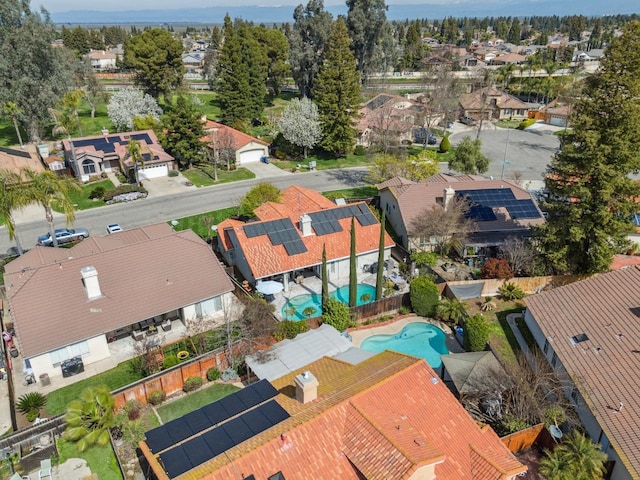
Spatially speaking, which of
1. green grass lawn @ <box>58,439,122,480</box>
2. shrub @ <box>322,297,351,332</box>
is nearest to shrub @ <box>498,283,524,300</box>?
shrub @ <box>322,297,351,332</box>

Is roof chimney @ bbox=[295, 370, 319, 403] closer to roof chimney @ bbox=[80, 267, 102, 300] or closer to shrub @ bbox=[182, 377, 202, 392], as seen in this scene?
shrub @ bbox=[182, 377, 202, 392]

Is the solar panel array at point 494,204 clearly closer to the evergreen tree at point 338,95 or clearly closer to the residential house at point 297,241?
the residential house at point 297,241

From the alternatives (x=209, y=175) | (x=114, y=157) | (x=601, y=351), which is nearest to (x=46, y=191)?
(x=114, y=157)

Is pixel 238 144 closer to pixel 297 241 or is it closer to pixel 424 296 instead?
pixel 297 241

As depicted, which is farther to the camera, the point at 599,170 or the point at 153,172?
the point at 153,172

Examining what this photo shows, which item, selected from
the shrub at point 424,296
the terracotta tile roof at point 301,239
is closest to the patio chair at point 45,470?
the terracotta tile roof at point 301,239

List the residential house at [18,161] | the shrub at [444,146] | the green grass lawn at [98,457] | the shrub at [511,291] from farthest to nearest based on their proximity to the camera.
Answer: the shrub at [444,146], the residential house at [18,161], the shrub at [511,291], the green grass lawn at [98,457]

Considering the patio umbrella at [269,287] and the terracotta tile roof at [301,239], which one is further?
the terracotta tile roof at [301,239]
